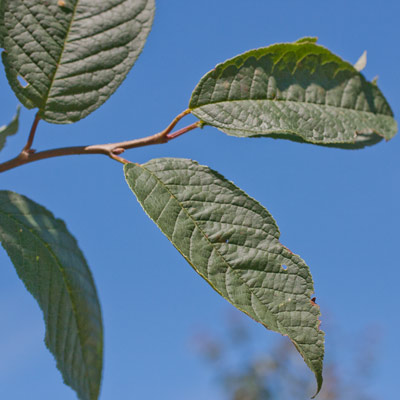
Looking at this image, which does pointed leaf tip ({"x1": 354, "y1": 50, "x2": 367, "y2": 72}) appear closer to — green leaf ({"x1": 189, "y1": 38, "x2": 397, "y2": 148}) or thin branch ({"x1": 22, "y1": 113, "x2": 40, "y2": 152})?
green leaf ({"x1": 189, "y1": 38, "x2": 397, "y2": 148})

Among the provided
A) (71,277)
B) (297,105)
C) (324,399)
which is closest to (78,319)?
(71,277)

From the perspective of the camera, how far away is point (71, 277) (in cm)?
98

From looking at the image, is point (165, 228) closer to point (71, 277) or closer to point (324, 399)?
point (71, 277)

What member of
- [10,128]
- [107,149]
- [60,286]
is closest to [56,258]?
[60,286]

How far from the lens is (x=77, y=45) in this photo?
105cm

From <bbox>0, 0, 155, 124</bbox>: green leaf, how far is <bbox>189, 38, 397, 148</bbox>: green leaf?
0.17 m

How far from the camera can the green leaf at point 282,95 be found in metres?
1.10

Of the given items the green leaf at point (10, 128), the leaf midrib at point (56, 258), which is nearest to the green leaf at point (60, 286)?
the leaf midrib at point (56, 258)

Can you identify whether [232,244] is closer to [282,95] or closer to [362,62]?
[282,95]

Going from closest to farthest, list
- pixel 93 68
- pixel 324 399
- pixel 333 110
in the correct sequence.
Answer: pixel 93 68 < pixel 333 110 < pixel 324 399

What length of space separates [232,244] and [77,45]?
0.48 metres

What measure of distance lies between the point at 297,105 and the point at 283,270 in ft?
1.14

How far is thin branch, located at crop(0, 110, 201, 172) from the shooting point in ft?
3.60

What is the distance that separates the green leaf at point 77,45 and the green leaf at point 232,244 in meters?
0.19
